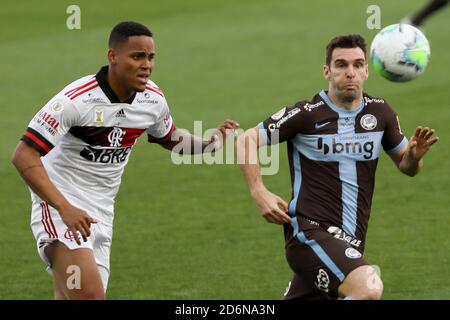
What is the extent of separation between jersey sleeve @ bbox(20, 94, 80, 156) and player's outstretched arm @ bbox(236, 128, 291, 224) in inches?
48.6

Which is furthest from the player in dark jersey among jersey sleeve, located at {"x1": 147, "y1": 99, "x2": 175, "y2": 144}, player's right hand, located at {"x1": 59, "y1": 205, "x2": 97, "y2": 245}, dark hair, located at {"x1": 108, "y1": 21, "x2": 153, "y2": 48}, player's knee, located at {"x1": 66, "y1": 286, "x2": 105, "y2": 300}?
player's knee, located at {"x1": 66, "y1": 286, "x2": 105, "y2": 300}

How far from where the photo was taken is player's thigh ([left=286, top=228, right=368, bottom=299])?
775cm

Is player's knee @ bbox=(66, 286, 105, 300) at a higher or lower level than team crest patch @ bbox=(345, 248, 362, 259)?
lower

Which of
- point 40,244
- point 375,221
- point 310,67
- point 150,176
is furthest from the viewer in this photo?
point 310,67

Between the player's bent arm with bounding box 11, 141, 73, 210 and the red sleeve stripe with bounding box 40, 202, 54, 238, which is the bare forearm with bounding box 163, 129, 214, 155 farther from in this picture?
the player's bent arm with bounding box 11, 141, 73, 210

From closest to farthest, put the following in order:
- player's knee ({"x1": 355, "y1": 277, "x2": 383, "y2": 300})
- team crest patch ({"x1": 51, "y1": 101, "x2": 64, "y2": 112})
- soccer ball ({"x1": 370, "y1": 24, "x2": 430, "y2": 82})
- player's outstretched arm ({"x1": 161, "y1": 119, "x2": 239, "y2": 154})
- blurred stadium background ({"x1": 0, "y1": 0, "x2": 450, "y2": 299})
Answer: player's knee ({"x1": 355, "y1": 277, "x2": 383, "y2": 300}) < team crest patch ({"x1": 51, "y1": 101, "x2": 64, "y2": 112}) < soccer ball ({"x1": 370, "y1": 24, "x2": 430, "y2": 82}) < player's outstretched arm ({"x1": 161, "y1": 119, "x2": 239, "y2": 154}) < blurred stadium background ({"x1": 0, "y1": 0, "x2": 450, "y2": 299})

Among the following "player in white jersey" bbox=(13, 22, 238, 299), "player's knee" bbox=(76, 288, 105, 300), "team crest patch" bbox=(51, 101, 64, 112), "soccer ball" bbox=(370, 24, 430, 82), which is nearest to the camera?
"player's knee" bbox=(76, 288, 105, 300)

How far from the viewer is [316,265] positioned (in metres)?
7.91

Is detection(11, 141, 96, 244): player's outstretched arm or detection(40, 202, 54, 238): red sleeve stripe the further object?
detection(40, 202, 54, 238): red sleeve stripe

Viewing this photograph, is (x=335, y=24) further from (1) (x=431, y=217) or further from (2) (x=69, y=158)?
(2) (x=69, y=158)

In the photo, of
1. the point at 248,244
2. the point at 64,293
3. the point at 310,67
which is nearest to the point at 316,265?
the point at 64,293

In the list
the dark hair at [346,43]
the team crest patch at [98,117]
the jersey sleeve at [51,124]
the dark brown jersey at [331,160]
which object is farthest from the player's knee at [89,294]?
the dark hair at [346,43]

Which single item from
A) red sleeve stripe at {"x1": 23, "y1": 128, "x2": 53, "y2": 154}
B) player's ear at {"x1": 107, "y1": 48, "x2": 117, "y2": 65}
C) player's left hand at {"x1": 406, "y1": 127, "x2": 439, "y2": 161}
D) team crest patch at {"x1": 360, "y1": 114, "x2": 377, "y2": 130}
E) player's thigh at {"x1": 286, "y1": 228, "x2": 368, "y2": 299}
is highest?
player's ear at {"x1": 107, "y1": 48, "x2": 117, "y2": 65}

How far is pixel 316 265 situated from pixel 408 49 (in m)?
1.93
